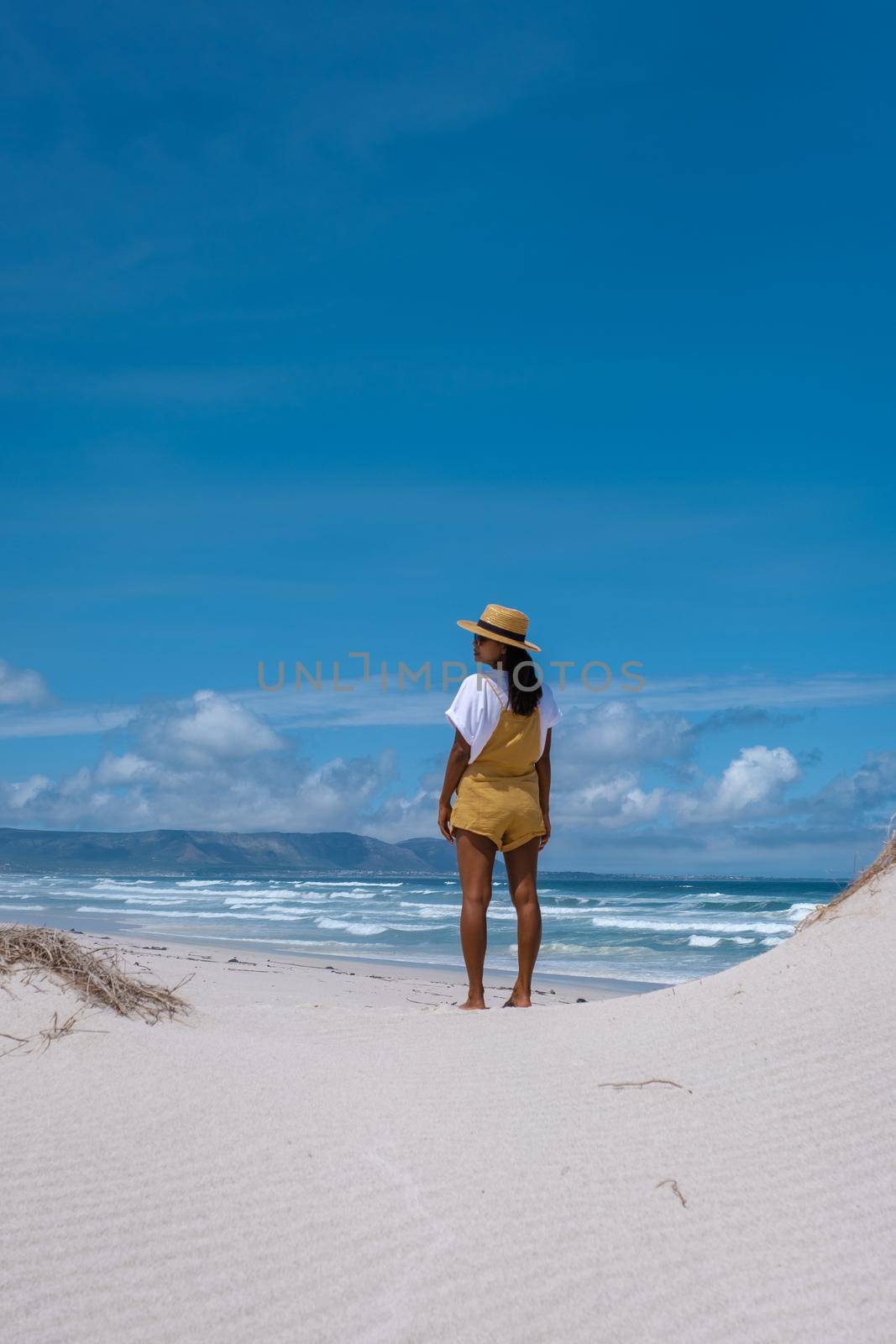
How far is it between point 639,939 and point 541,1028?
1715 centimetres

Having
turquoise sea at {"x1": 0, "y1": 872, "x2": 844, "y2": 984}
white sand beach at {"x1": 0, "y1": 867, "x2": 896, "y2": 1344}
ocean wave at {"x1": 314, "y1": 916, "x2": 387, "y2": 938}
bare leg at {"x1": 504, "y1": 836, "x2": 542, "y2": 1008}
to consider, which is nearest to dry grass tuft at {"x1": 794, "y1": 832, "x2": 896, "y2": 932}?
white sand beach at {"x1": 0, "y1": 867, "x2": 896, "y2": 1344}

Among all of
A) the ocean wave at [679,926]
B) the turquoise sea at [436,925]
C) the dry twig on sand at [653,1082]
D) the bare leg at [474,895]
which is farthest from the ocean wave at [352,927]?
the dry twig on sand at [653,1082]

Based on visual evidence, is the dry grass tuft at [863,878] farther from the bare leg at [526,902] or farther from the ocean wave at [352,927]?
the ocean wave at [352,927]

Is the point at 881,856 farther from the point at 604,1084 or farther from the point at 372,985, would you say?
the point at 372,985

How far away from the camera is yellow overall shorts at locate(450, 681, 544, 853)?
550cm

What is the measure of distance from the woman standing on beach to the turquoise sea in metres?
3.22

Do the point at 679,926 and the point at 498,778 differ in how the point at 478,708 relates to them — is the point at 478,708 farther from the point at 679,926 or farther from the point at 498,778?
the point at 679,926

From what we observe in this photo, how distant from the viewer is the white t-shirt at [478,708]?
545 centimetres

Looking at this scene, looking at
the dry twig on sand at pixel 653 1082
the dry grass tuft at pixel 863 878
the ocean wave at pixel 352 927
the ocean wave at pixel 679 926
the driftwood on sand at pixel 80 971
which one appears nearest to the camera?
the dry twig on sand at pixel 653 1082

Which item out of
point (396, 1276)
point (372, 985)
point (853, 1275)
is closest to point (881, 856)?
point (853, 1275)

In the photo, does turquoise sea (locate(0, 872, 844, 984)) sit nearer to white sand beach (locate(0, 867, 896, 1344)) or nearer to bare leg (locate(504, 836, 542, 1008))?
bare leg (locate(504, 836, 542, 1008))

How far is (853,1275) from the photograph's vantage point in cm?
230

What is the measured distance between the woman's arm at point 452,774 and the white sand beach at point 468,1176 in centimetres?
158

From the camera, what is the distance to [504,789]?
5.54 meters
